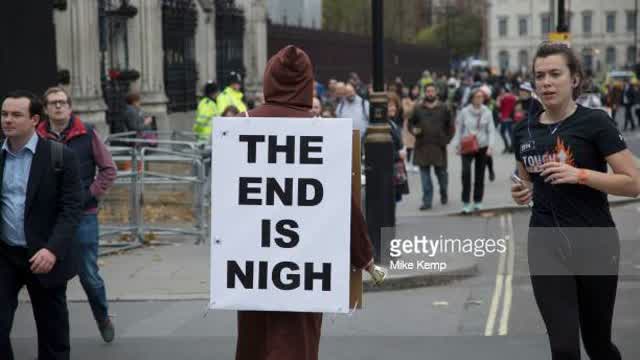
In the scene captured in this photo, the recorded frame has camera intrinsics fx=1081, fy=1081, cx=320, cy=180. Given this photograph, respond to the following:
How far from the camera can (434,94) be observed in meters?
16.4

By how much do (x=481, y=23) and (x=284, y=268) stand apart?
13959 cm

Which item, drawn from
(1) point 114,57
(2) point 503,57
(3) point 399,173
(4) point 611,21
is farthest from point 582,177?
(2) point 503,57

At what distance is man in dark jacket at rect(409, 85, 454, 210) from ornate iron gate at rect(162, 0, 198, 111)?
8.68 meters

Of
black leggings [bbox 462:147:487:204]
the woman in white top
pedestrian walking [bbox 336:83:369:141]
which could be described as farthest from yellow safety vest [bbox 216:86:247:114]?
black leggings [bbox 462:147:487:204]

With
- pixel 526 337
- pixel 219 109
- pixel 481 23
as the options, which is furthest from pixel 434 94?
pixel 481 23

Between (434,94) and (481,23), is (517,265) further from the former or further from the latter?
(481,23)

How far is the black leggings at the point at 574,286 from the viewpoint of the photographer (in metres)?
5.05

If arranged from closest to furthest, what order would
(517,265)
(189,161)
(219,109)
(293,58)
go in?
(293,58)
(517,265)
(189,161)
(219,109)

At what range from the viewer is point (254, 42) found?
31000 millimetres

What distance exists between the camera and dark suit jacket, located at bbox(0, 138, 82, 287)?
6059 mm

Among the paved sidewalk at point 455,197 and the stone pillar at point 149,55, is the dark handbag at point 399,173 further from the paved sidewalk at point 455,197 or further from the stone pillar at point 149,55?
the stone pillar at point 149,55

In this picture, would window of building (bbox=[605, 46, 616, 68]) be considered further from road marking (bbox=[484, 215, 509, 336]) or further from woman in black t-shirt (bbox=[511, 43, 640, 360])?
woman in black t-shirt (bbox=[511, 43, 640, 360])

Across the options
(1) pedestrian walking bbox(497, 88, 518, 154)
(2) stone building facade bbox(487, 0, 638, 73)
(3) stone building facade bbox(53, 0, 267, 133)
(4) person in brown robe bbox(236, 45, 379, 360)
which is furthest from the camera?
(2) stone building facade bbox(487, 0, 638, 73)

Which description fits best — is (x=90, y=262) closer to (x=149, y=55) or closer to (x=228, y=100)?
(x=228, y=100)
